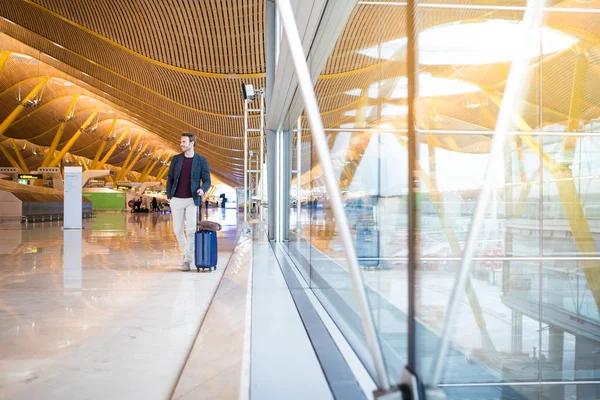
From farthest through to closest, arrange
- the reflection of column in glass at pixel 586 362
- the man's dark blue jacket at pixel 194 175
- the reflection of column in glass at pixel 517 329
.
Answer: the man's dark blue jacket at pixel 194 175
the reflection of column in glass at pixel 517 329
the reflection of column in glass at pixel 586 362

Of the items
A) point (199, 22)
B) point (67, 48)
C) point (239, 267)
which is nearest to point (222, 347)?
point (239, 267)

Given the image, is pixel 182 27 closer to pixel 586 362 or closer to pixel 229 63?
pixel 229 63

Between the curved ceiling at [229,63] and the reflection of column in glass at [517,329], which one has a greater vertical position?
the curved ceiling at [229,63]

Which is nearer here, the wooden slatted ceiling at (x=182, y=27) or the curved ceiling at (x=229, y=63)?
the curved ceiling at (x=229, y=63)

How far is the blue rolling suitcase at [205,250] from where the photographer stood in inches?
271

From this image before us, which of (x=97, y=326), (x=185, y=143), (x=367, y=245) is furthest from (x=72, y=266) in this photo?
(x=367, y=245)

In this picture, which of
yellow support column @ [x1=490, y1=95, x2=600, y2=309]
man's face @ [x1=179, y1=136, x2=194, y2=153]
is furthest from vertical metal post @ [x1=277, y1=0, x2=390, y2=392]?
man's face @ [x1=179, y1=136, x2=194, y2=153]

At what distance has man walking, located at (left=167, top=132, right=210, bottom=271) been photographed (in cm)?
688

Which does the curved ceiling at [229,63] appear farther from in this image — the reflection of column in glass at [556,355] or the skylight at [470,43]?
the reflection of column in glass at [556,355]

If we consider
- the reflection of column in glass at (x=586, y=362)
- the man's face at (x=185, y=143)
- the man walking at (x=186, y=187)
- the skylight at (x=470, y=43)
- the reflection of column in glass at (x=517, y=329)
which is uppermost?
the man's face at (x=185, y=143)

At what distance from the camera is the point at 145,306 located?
4605mm

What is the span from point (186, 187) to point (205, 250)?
0.80 m

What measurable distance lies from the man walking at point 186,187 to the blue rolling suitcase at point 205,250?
17cm

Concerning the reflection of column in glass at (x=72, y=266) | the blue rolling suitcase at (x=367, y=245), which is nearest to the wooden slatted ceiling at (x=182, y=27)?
the reflection of column in glass at (x=72, y=266)
